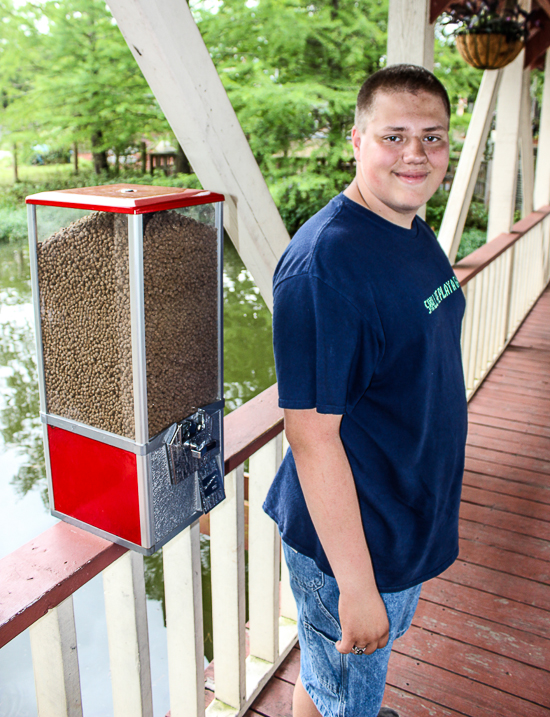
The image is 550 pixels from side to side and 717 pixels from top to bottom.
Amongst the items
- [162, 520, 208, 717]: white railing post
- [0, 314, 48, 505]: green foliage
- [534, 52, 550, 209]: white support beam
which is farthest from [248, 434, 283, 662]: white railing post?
[534, 52, 550, 209]: white support beam

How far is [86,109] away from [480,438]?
374 inches

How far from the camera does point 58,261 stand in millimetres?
837

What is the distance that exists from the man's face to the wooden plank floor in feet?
4.22

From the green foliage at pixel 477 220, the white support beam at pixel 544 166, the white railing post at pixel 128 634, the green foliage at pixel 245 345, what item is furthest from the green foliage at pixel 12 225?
the green foliage at pixel 477 220

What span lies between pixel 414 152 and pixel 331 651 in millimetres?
863

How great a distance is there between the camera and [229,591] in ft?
4.52

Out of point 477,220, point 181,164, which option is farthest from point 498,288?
point 477,220

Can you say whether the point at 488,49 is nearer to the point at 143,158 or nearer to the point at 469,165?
the point at 469,165

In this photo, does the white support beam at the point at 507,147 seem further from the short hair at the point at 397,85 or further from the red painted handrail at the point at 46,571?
the red painted handrail at the point at 46,571

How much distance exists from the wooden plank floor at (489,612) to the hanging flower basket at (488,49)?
6.39 ft

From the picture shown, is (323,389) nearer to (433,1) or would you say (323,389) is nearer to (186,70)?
(186,70)

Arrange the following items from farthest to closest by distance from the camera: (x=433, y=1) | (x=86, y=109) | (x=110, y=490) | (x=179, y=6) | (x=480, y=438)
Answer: (x=86, y=109) → (x=480, y=438) → (x=433, y=1) → (x=179, y=6) → (x=110, y=490)

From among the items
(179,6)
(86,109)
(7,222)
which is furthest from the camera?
(86,109)

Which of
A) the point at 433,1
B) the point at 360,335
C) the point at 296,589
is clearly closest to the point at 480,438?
the point at 433,1
